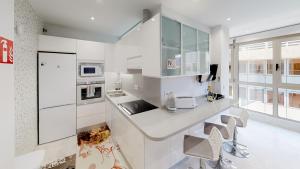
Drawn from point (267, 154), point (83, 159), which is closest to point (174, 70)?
point (83, 159)

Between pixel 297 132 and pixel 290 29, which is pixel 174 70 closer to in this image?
pixel 290 29

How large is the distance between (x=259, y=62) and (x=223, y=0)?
300 centimetres

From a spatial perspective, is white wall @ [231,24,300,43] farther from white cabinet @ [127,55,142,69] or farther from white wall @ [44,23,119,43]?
white wall @ [44,23,119,43]

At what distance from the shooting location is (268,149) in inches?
92.1

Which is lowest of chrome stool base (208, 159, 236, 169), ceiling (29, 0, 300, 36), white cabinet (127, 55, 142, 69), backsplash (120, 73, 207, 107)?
chrome stool base (208, 159, 236, 169)

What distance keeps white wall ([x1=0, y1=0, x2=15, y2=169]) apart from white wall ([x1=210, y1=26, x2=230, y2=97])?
10.3ft

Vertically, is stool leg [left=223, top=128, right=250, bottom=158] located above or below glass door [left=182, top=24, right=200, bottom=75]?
below

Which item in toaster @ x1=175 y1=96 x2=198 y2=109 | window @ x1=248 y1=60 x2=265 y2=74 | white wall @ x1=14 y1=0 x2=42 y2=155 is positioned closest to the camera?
white wall @ x1=14 y1=0 x2=42 y2=155

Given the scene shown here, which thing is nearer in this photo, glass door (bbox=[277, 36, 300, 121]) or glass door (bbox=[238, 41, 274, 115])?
glass door (bbox=[277, 36, 300, 121])

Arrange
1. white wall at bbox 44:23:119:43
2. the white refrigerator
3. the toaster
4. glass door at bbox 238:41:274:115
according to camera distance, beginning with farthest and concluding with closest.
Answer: glass door at bbox 238:41:274:115 < white wall at bbox 44:23:119:43 < the white refrigerator < the toaster

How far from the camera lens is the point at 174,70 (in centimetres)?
176

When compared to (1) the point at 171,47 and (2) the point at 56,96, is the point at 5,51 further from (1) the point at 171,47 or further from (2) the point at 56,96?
(2) the point at 56,96

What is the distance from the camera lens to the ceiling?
1.88 metres

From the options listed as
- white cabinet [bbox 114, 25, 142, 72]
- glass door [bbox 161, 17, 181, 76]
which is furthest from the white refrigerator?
glass door [bbox 161, 17, 181, 76]
